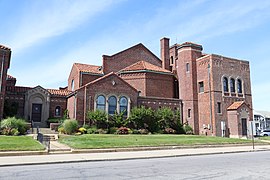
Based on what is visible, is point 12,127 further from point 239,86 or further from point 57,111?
point 239,86

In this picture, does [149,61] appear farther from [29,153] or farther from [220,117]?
[29,153]

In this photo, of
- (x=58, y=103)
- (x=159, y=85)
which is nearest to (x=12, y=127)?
(x=58, y=103)

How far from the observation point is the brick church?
30844mm

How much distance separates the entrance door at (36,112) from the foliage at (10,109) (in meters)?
2.19

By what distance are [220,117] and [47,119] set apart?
23.1 m

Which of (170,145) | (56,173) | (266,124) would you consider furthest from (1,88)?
(266,124)

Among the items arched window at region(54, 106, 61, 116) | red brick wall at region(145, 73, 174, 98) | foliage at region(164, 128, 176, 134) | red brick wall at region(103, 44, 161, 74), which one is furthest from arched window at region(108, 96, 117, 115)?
red brick wall at region(103, 44, 161, 74)

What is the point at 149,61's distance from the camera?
43938mm

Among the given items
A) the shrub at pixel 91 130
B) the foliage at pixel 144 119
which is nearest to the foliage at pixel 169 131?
Result: the foliage at pixel 144 119

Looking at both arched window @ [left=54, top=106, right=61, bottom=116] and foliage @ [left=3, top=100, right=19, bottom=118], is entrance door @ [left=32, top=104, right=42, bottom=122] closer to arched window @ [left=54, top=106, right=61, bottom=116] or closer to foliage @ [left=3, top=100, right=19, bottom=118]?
arched window @ [left=54, top=106, right=61, bottom=116]

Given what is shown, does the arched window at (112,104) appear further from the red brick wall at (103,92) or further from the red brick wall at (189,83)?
the red brick wall at (189,83)

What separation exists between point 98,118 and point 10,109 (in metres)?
10.8

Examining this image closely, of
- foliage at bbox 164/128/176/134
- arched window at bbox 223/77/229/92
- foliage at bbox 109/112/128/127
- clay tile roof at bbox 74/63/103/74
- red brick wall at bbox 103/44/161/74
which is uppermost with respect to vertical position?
red brick wall at bbox 103/44/161/74

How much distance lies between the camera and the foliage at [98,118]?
28531 millimetres
